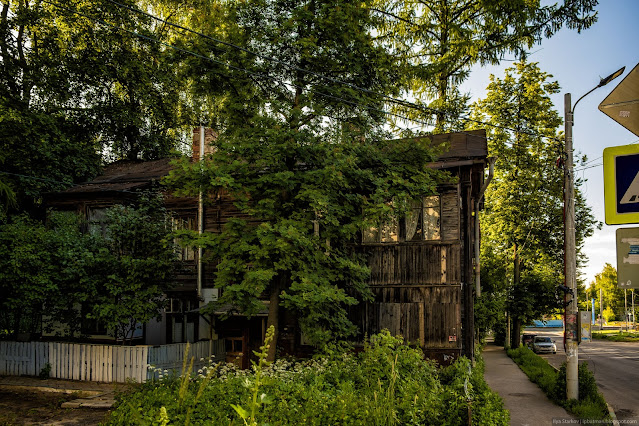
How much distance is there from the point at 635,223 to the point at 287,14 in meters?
13.7

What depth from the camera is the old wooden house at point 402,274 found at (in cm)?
1636

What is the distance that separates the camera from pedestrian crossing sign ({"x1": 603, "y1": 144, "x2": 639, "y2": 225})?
328 centimetres

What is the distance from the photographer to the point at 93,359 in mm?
15906

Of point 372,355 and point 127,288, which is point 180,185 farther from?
point 372,355

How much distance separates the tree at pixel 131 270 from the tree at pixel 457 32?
569 inches

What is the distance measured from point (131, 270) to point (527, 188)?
23.5 meters

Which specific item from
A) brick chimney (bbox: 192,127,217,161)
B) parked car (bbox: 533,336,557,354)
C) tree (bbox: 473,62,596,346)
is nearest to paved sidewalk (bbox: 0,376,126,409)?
brick chimney (bbox: 192,127,217,161)

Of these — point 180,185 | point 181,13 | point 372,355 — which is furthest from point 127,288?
point 181,13

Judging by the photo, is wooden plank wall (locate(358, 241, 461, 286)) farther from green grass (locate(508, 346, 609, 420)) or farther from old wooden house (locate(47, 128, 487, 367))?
green grass (locate(508, 346, 609, 420))

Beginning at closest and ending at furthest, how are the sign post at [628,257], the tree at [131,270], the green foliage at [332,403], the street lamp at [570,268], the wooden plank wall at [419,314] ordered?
the sign post at [628,257] → the green foliage at [332,403] → the street lamp at [570,268] → the tree at [131,270] → the wooden plank wall at [419,314]

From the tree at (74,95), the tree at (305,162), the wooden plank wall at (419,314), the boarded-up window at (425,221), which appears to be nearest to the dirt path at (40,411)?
the tree at (305,162)

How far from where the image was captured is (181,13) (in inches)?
1214

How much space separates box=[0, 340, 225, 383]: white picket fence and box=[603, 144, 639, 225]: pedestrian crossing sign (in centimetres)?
1368

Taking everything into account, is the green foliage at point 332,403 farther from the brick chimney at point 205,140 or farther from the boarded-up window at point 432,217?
the brick chimney at point 205,140
